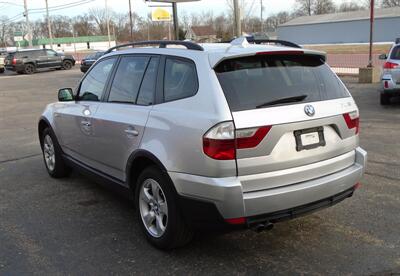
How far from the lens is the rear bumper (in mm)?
3354

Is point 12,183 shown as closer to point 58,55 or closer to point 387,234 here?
point 387,234

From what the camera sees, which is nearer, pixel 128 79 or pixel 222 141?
pixel 222 141

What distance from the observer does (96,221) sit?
480 centimetres

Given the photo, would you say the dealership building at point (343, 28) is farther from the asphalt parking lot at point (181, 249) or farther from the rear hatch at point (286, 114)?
the rear hatch at point (286, 114)

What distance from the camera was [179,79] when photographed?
3.91 m

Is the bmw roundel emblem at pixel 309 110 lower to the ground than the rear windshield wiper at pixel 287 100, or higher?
lower

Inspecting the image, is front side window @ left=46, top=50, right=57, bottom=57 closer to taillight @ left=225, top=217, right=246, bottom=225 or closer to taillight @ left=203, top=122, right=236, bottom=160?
taillight @ left=203, top=122, right=236, bottom=160

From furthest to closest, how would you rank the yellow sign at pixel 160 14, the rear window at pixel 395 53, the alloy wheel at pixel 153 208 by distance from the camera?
the yellow sign at pixel 160 14 → the rear window at pixel 395 53 → the alloy wheel at pixel 153 208

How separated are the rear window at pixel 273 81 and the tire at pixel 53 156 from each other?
3.27 metres

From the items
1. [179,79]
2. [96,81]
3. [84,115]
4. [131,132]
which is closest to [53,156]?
[84,115]

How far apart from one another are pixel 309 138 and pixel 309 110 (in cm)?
22

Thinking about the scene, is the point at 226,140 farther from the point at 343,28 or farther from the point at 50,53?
the point at 343,28

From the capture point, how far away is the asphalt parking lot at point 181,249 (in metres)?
3.74

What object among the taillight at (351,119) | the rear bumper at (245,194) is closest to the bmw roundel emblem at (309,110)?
the taillight at (351,119)
